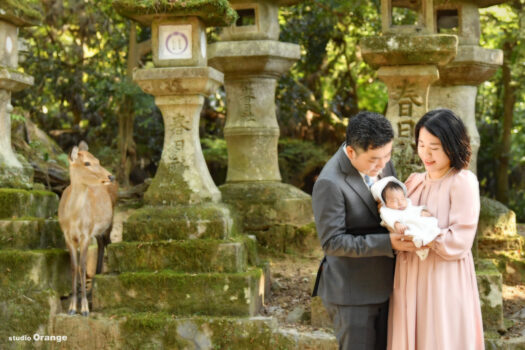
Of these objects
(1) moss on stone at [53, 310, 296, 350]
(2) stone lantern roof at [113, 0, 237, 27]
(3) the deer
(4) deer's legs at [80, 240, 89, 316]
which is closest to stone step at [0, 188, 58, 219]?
(3) the deer

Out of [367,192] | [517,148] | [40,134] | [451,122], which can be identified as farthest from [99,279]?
[517,148]

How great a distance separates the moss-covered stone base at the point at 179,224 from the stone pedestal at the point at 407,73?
5.55ft

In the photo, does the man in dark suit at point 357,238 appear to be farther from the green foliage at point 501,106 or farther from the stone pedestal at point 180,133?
the green foliage at point 501,106

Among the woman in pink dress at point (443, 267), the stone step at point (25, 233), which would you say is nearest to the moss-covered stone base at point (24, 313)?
the stone step at point (25, 233)

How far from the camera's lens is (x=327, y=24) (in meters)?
12.4

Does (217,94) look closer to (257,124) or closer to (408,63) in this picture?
(257,124)

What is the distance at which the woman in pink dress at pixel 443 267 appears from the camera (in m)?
3.54

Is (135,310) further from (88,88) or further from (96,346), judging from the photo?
(88,88)

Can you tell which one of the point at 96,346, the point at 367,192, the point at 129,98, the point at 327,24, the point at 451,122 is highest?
the point at 327,24

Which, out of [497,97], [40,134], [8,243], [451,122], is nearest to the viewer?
[451,122]

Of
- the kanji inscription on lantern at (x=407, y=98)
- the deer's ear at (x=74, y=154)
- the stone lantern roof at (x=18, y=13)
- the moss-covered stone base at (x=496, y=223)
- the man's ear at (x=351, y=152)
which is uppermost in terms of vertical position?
the stone lantern roof at (x=18, y=13)

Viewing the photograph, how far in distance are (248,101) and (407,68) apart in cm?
252

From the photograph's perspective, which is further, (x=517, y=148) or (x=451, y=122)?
(x=517, y=148)

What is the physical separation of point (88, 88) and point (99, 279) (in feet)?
24.1
